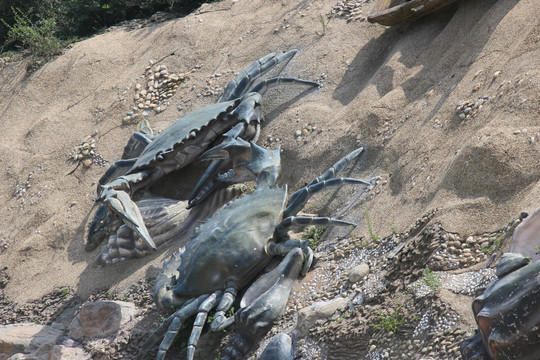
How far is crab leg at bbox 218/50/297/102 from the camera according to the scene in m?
7.37

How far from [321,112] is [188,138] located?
131 cm

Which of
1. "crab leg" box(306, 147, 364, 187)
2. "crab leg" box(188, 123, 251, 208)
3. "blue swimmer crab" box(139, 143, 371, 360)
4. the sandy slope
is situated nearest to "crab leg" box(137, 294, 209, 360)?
"blue swimmer crab" box(139, 143, 371, 360)

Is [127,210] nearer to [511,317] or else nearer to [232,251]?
[232,251]

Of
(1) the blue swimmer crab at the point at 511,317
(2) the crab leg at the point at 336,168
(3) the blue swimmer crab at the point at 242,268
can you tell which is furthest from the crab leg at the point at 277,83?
(1) the blue swimmer crab at the point at 511,317

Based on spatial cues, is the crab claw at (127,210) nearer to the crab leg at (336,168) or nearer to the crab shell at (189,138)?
the crab shell at (189,138)

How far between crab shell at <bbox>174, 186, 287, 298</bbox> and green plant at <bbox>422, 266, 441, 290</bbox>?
154cm

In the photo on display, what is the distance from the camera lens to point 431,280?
4.18 meters

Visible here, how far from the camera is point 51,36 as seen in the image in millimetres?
10359

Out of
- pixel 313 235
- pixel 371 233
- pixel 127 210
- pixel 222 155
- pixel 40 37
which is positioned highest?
pixel 40 37

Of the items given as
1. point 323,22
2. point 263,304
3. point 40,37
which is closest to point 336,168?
point 263,304

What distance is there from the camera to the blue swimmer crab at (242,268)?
16.4 feet

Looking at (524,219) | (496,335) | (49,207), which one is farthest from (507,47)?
(49,207)

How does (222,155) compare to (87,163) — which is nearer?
(222,155)

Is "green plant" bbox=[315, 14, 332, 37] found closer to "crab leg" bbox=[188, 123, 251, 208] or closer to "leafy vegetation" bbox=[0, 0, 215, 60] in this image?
"crab leg" bbox=[188, 123, 251, 208]
